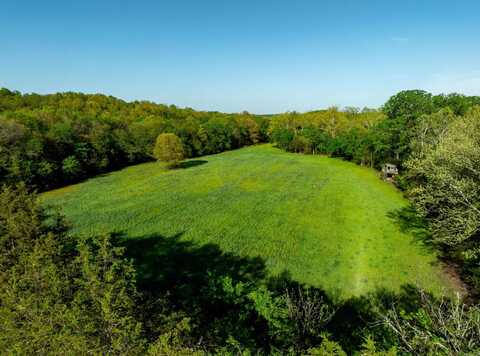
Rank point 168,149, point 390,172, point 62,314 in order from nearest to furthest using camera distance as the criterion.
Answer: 1. point 62,314
2. point 390,172
3. point 168,149

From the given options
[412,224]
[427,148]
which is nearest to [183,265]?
[427,148]

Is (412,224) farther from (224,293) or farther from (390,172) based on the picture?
(224,293)

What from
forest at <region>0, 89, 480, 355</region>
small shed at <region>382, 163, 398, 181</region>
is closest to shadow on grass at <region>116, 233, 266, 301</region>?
forest at <region>0, 89, 480, 355</region>

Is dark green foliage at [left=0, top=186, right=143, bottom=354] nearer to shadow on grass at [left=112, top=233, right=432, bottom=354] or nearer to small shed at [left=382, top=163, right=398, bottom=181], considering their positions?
shadow on grass at [left=112, top=233, right=432, bottom=354]

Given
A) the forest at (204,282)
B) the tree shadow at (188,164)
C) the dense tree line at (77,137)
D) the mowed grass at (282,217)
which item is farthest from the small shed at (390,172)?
the dense tree line at (77,137)

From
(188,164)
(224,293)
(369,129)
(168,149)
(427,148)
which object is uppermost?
(369,129)

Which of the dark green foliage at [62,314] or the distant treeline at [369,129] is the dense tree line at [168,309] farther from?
the distant treeline at [369,129]

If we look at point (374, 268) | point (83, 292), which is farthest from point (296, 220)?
point (83, 292)
